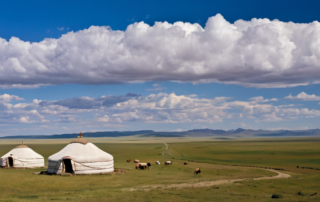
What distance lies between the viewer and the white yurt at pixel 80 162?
38594 millimetres

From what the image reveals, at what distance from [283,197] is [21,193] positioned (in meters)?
19.6

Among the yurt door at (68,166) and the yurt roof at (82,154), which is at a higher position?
the yurt roof at (82,154)

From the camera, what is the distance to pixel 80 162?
127 feet

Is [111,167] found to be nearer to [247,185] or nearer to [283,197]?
[247,185]

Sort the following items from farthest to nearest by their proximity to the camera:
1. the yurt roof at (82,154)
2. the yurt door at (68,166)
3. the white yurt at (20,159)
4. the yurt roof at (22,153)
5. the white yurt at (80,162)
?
the yurt roof at (22,153) < the white yurt at (20,159) < the yurt door at (68,166) < the yurt roof at (82,154) < the white yurt at (80,162)

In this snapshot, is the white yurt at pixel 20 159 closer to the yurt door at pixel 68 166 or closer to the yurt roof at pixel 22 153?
the yurt roof at pixel 22 153

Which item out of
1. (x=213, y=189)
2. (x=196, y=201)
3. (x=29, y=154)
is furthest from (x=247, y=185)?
(x=29, y=154)

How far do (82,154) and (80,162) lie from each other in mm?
1462

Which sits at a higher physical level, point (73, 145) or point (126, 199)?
point (73, 145)

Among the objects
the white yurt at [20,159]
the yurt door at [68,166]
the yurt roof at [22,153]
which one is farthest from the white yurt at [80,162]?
the yurt roof at [22,153]

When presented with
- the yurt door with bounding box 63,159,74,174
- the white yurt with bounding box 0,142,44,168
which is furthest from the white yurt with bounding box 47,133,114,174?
the white yurt with bounding box 0,142,44,168

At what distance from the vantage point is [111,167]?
135ft

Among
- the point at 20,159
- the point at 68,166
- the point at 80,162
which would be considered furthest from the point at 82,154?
the point at 20,159

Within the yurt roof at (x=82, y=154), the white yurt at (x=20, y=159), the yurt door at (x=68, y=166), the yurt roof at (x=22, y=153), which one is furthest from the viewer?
the yurt roof at (x=22, y=153)
